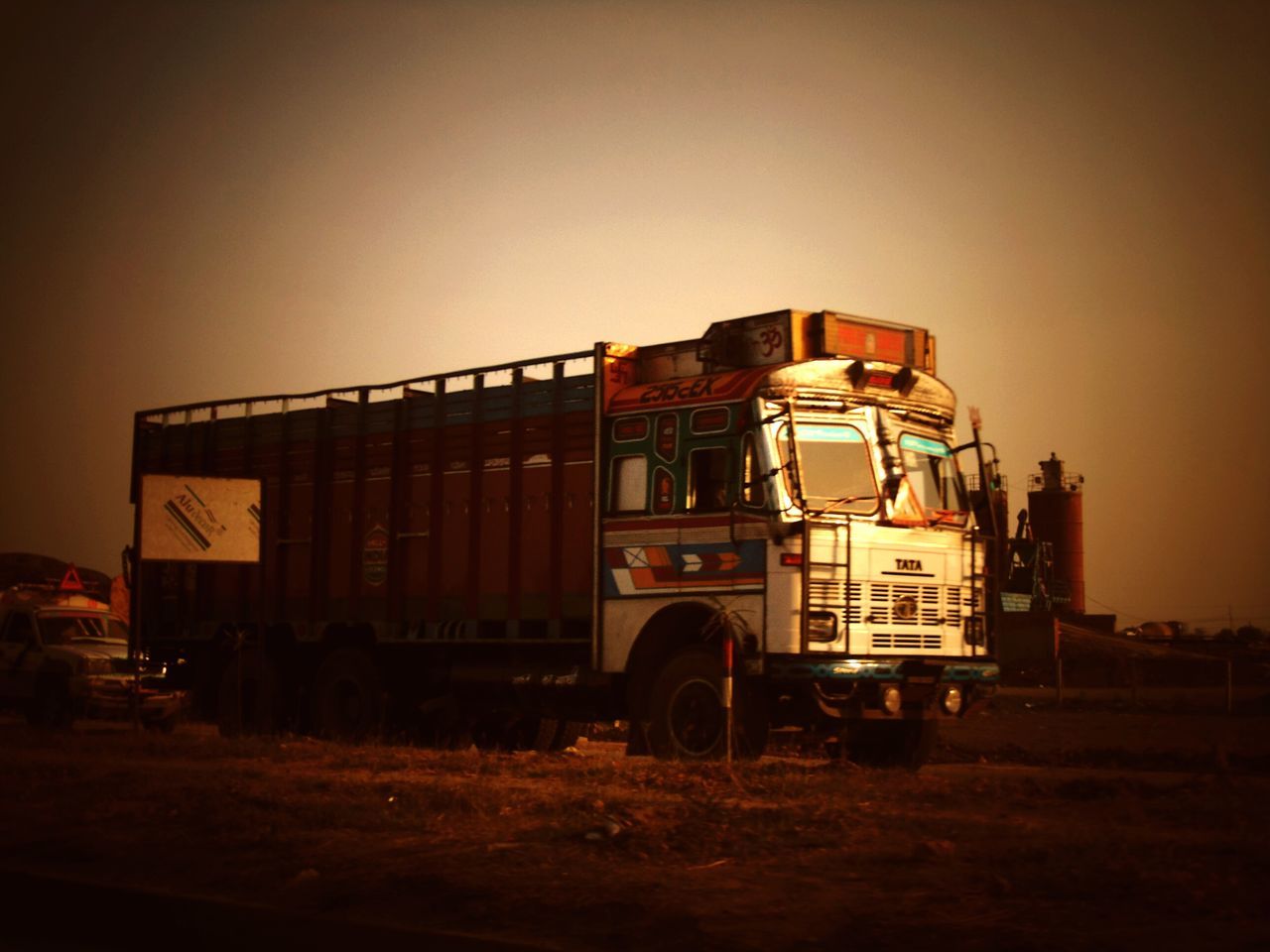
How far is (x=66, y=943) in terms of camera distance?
26.0 feet

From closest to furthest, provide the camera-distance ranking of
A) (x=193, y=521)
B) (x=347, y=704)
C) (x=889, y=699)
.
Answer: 1. (x=889, y=699)
2. (x=193, y=521)
3. (x=347, y=704)

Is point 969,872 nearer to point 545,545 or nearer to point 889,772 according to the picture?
point 889,772

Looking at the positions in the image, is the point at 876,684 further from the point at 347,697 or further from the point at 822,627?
the point at 347,697

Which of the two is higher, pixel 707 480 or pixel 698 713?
pixel 707 480

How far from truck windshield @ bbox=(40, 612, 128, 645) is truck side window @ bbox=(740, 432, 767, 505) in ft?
44.7

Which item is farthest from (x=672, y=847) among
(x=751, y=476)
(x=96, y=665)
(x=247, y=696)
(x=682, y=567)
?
(x=96, y=665)

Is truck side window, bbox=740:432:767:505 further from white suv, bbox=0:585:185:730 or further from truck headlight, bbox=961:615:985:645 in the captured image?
white suv, bbox=0:585:185:730

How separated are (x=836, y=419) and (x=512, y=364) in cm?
435

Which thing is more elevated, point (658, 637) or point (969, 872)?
point (658, 637)

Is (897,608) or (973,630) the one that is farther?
(973,630)

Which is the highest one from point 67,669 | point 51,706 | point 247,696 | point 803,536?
point 803,536

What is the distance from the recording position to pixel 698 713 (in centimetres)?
1400

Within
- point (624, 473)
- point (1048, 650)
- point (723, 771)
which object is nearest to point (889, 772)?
point (723, 771)

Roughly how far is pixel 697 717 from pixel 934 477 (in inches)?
132
